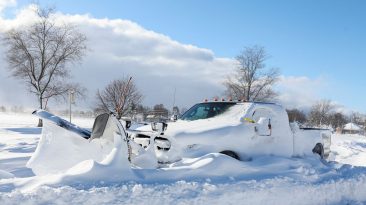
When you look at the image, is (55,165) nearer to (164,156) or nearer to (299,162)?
(164,156)

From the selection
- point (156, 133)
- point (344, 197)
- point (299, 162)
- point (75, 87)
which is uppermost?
point (75, 87)

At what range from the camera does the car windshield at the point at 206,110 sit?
8.20m

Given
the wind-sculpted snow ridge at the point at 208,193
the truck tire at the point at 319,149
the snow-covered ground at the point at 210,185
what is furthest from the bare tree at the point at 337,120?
the wind-sculpted snow ridge at the point at 208,193

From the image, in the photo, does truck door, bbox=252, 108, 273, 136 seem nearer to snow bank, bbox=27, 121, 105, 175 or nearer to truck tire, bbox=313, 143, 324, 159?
truck tire, bbox=313, 143, 324, 159

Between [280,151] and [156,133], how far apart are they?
2726 millimetres

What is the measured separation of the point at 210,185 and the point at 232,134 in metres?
2.06

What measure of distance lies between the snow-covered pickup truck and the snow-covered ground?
422 mm

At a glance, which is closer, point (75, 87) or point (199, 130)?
point (199, 130)

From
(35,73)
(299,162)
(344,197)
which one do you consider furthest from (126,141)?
(35,73)

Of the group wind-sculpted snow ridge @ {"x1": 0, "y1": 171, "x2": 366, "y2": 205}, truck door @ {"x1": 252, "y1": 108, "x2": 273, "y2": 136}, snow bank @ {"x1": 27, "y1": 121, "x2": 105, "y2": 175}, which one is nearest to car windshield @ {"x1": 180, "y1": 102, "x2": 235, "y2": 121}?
truck door @ {"x1": 252, "y1": 108, "x2": 273, "y2": 136}

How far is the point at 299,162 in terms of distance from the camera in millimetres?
7062

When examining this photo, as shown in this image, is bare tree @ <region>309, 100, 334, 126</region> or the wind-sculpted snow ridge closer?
the wind-sculpted snow ridge

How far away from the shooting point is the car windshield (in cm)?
820

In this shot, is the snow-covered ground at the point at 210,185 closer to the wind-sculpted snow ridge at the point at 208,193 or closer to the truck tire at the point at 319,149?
the wind-sculpted snow ridge at the point at 208,193
